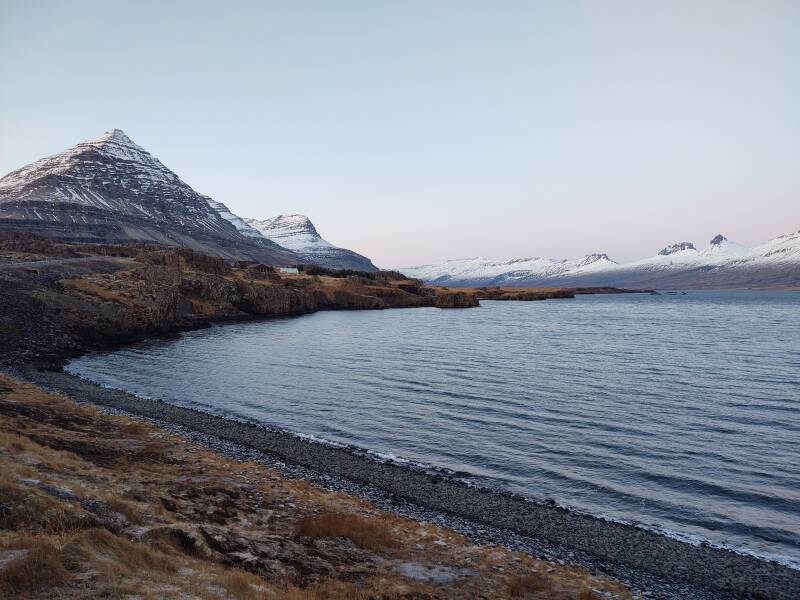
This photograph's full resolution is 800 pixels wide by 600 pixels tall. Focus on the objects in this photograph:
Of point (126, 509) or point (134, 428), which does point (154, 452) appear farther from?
point (126, 509)

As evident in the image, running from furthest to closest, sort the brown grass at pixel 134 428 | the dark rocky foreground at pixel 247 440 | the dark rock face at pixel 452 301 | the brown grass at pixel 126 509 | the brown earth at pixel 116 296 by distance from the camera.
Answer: the dark rock face at pixel 452 301, the brown earth at pixel 116 296, the brown grass at pixel 134 428, the dark rocky foreground at pixel 247 440, the brown grass at pixel 126 509

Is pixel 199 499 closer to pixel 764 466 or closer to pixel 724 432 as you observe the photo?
pixel 764 466

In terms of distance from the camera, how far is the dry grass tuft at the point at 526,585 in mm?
12773

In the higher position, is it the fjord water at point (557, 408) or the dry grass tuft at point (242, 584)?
the dry grass tuft at point (242, 584)

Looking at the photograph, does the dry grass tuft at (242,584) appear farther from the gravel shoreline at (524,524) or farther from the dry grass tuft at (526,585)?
the gravel shoreline at (524,524)

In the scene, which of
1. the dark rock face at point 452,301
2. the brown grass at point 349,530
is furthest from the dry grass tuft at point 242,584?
the dark rock face at point 452,301

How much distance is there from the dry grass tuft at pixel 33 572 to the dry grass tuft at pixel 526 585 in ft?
34.6

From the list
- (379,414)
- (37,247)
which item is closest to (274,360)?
(379,414)

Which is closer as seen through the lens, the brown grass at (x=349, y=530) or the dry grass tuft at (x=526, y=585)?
the dry grass tuft at (x=526, y=585)

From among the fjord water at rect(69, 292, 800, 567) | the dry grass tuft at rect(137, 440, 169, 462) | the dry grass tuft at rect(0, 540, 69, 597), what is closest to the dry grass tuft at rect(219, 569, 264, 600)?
the dry grass tuft at rect(0, 540, 69, 597)

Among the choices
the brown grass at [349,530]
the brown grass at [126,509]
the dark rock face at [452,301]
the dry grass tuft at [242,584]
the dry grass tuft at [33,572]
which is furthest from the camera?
the dark rock face at [452,301]

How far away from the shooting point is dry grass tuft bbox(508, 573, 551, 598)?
12.8 m

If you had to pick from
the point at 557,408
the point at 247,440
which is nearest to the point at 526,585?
the point at 247,440

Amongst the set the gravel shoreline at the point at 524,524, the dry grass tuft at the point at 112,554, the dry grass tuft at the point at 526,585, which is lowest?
the gravel shoreline at the point at 524,524
